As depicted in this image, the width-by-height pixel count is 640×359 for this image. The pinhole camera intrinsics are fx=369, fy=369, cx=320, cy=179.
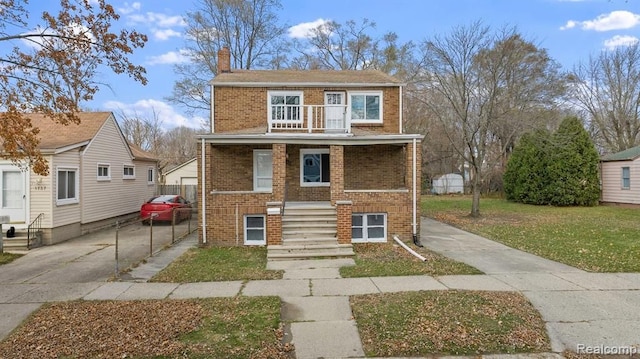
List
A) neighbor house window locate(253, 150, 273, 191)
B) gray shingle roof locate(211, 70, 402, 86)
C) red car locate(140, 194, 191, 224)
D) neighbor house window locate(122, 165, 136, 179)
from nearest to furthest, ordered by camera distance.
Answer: neighbor house window locate(253, 150, 273, 191)
gray shingle roof locate(211, 70, 402, 86)
red car locate(140, 194, 191, 224)
neighbor house window locate(122, 165, 136, 179)

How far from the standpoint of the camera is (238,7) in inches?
1034

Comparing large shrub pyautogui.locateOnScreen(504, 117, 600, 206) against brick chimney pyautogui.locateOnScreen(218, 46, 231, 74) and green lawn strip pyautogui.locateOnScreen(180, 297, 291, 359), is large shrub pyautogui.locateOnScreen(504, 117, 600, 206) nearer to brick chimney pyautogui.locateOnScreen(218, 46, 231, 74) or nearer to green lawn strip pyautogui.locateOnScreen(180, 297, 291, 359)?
brick chimney pyautogui.locateOnScreen(218, 46, 231, 74)

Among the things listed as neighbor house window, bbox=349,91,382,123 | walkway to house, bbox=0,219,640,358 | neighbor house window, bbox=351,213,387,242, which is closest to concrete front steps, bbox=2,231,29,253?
walkway to house, bbox=0,219,640,358

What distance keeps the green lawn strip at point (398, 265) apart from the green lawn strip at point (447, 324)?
1437mm

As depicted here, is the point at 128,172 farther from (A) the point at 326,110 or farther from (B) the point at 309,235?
(B) the point at 309,235

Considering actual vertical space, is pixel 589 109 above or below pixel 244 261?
above

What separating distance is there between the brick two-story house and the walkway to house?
2170mm

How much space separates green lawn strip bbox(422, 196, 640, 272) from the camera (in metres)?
8.58

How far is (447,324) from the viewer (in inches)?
187

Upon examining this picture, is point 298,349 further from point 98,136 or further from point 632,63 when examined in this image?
point 632,63

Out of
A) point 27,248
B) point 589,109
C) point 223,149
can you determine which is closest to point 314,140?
point 223,149

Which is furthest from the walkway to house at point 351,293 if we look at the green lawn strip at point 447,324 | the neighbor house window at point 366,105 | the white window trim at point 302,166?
the neighbor house window at point 366,105

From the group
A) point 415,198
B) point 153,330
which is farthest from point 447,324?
point 415,198

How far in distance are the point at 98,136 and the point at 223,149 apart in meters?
6.63
